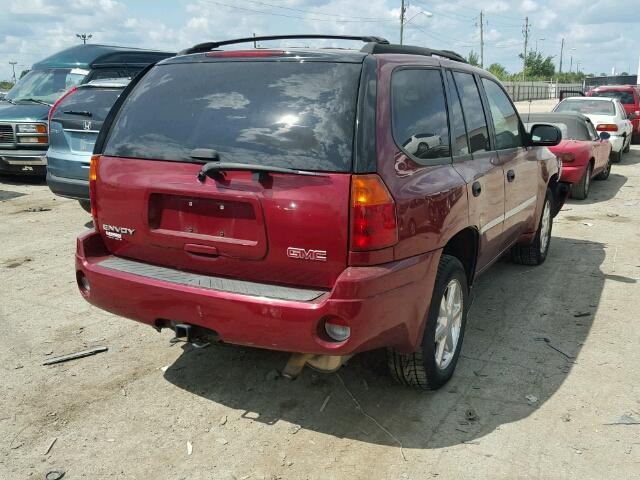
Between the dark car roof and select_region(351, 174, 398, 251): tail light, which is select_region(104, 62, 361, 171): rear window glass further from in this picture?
the dark car roof

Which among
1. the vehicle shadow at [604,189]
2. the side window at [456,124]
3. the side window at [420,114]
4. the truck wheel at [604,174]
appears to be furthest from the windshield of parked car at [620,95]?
the side window at [420,114]

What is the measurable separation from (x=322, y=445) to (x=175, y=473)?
74cm

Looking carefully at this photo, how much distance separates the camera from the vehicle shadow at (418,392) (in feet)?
11.3

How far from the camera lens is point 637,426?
11.2 feet

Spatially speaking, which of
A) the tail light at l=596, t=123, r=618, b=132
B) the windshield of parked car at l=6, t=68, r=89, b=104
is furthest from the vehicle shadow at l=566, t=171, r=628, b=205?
the windshield of parked car at l=6, t=68, r=89, b=104

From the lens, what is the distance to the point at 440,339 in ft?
12.3

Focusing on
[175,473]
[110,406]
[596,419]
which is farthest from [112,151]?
[596,419]

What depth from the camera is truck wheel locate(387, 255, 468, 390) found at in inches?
139

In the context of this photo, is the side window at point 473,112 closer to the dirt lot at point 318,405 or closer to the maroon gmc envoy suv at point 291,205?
the maroon gmc envoy suv at point 291,205

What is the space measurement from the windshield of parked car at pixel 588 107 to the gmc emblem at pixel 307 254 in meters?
13.0

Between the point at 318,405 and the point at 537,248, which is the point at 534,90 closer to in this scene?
the point at 537,248

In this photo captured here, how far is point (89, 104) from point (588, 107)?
1143 cm

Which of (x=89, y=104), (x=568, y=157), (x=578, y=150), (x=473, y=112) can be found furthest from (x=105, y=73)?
(x=473, y=112)

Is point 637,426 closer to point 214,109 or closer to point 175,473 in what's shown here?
point 175,473
